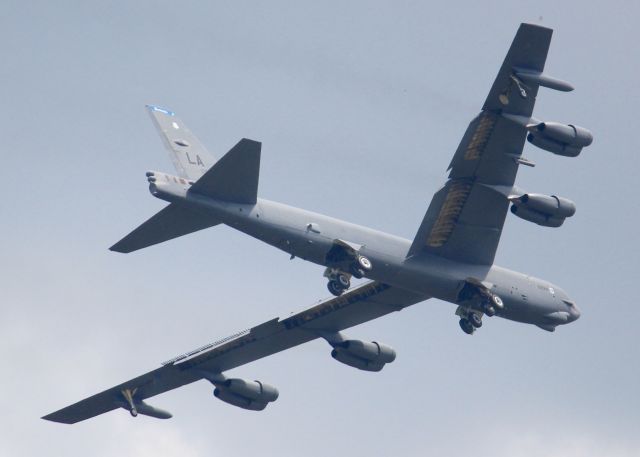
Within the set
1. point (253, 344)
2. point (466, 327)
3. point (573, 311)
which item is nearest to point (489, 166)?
point (466, 327)

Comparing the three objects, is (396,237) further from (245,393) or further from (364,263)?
(245,393)

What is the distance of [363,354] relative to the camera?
1954 inches

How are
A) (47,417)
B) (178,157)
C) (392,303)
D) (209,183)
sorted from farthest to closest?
(47,417), (392,303), (178,157), (209,183)

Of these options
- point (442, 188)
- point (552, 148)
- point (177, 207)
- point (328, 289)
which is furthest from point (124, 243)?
point (552, 148)

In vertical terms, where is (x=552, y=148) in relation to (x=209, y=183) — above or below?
above

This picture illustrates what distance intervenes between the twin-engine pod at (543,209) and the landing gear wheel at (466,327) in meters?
4.21

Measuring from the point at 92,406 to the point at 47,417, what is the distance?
1611mm

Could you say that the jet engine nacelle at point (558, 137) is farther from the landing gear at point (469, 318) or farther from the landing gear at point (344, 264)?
the landing gear at point (469, 318)

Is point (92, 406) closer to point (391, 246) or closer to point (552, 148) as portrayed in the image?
point (391, 246)

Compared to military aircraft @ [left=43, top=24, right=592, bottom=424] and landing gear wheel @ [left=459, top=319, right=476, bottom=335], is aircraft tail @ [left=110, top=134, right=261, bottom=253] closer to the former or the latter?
military aircraft @ [left=43, top=24, right=592, bottom=424]

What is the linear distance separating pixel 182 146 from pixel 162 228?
10.2 ft

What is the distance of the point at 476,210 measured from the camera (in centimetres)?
4509

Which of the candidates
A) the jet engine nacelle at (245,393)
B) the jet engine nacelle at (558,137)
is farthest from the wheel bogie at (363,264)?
the jet engine nacelle at (245,393)

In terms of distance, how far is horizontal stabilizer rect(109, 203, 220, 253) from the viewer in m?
42.8
